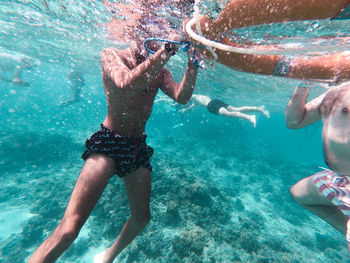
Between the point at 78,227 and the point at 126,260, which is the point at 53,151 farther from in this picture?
the point at 78,227

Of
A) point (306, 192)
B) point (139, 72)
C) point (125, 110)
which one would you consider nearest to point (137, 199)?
point (125, 110)

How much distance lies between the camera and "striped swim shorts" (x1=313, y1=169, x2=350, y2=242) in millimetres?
2127

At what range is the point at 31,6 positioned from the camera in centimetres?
848

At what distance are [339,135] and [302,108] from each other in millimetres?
788

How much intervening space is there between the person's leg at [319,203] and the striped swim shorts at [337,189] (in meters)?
0.24

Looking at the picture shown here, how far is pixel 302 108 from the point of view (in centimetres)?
277

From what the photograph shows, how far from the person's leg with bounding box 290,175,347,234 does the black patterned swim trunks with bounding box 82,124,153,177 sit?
294cm

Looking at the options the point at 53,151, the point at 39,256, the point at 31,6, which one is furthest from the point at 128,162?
the point at 53,151

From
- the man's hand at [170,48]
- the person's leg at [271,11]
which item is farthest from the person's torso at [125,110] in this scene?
the person's leg at [271,11]

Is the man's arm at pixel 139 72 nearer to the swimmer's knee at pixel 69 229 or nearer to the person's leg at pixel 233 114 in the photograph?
the swimmer's knee at pixel 69 229

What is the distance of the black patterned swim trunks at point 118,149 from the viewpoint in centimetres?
252

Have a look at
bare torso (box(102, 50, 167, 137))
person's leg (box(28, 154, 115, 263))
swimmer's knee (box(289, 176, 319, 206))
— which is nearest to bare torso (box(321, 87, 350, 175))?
swimmer's knee (box(289, 176, 319, 206))

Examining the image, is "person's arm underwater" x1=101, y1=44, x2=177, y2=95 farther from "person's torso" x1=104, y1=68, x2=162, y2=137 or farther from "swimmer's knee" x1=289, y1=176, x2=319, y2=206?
"swimmer's knee" x1=289, y1=176, x2=319, y2=206

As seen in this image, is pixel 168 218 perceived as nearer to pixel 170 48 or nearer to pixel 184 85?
pixel 184 85
